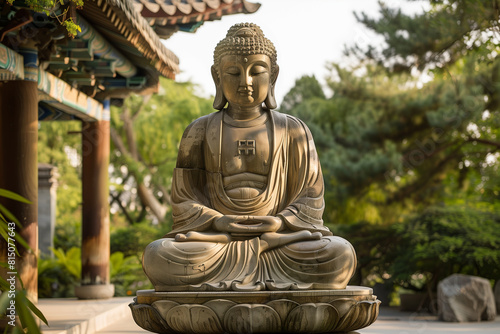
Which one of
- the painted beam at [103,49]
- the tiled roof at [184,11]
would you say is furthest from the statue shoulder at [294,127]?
the tiled roof at [184,11]

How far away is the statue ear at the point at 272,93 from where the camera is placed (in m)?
5.74

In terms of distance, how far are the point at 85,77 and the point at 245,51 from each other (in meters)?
3.87

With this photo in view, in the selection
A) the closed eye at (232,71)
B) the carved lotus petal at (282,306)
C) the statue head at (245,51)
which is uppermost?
the statue head at (245,51)

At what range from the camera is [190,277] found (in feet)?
15.9

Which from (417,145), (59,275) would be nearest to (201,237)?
(59,275)

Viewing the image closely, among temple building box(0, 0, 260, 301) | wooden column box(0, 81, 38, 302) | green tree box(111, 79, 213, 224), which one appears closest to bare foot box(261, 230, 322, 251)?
temple building box(0, 0, 260, 301)

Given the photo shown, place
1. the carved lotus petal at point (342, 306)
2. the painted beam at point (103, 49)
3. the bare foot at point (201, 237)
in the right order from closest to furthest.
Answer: the carved lotus petal at point (342, 306), the bare foot at point (201, 237), the painted beam at point (103, 49)

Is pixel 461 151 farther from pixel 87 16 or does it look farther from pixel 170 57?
pixel 87 16

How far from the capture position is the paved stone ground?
6.83m

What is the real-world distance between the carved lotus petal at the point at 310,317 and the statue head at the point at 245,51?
183cm

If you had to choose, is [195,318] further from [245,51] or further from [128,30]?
[128,30]

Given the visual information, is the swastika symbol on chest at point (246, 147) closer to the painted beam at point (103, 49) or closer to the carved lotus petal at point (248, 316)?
the carved lotus petal at point (248, 316)

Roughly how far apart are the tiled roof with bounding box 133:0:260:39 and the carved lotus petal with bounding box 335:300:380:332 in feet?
19.0

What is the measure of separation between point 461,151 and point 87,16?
899 cm
